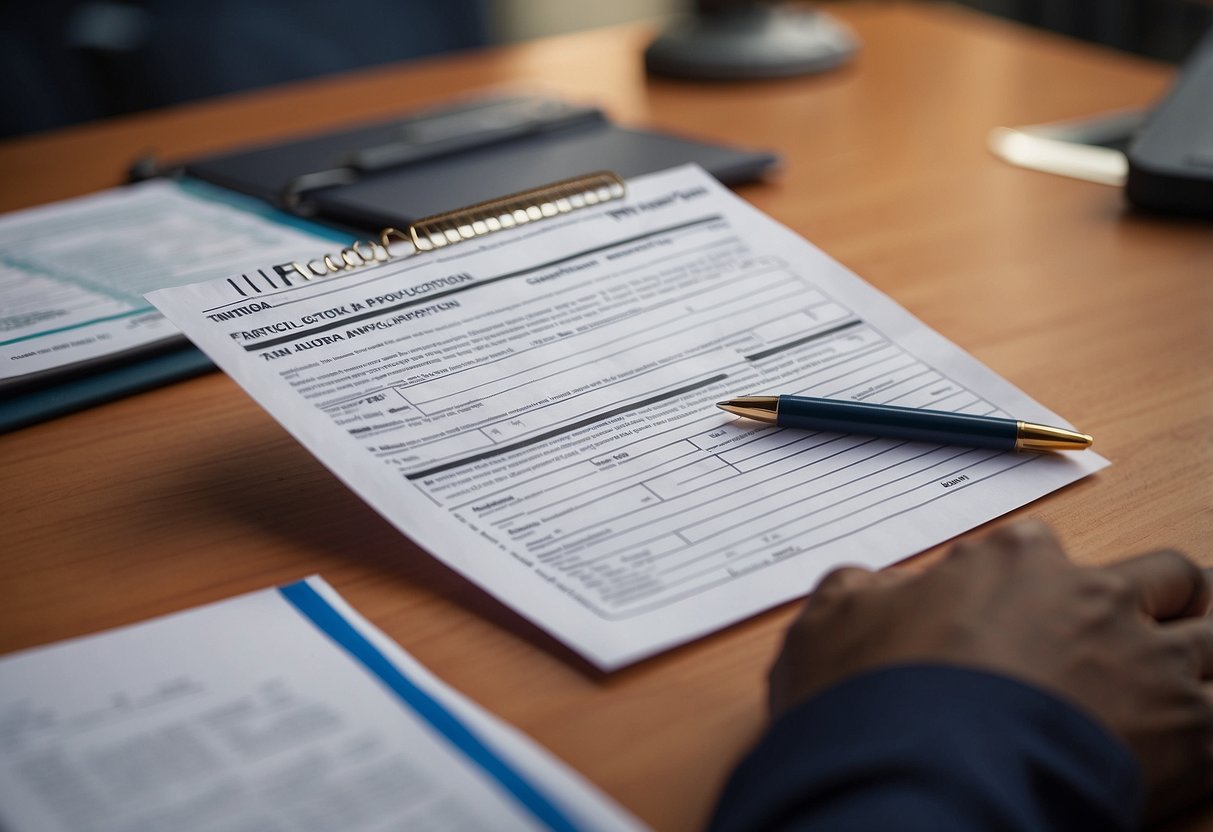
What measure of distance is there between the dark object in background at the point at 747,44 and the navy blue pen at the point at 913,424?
2.54 feet

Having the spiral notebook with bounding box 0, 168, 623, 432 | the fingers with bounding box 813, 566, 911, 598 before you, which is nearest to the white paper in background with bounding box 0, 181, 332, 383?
the spiral notebook with bounding box 0, 168, 623, 432

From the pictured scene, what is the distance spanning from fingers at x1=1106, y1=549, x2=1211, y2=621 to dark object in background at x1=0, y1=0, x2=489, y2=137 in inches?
58.4

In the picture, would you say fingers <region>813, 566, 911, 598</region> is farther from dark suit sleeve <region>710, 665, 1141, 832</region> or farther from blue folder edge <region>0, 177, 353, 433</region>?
blue folder edge <region>0, 177, 353, 433</region>

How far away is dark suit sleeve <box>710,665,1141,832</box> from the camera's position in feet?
1.11

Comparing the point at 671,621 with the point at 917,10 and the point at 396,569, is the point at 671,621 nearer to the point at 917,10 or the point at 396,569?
the point at 396,569

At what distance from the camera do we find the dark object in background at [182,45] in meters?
1.65

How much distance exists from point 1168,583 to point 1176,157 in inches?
20.7

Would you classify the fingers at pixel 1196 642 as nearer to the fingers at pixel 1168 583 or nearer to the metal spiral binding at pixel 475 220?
the fingers at pixel 1168 583

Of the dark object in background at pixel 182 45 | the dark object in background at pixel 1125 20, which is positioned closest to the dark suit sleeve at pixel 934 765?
the dark object in background at pixel 182 45

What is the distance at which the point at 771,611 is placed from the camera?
0.46 m

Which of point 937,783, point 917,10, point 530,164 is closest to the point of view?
point 937,783

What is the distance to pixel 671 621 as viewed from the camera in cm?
45

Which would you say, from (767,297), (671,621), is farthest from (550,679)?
(767,297)

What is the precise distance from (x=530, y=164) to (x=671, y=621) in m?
0.54
